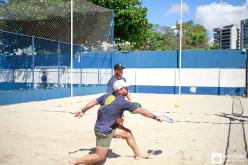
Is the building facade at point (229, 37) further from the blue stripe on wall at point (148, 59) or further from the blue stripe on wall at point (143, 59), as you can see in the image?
the blue stripe on wall at point (143, 59)

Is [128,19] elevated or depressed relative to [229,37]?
depressed

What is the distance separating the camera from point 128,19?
Answer: 3422 centimetres

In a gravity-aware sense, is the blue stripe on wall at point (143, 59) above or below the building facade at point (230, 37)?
below

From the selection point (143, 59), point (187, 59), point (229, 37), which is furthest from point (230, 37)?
point (187, 59)

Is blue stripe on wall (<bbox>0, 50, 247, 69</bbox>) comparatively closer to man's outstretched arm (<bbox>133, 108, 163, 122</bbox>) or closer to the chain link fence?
the chain link fence

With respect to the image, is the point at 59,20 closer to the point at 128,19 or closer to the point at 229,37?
the point at 128,19

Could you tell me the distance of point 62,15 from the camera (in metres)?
24.2

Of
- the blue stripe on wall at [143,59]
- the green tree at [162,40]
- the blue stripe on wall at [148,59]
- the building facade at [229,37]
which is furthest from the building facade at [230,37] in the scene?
the blue stripe on wall at [143,59]

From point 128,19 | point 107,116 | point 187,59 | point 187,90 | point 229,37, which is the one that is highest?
point 229,37

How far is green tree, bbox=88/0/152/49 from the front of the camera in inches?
1318

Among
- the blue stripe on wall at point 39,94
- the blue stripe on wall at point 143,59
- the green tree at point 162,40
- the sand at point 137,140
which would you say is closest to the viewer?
the sand at point 137,140

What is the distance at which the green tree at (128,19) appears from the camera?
3347 centimetres

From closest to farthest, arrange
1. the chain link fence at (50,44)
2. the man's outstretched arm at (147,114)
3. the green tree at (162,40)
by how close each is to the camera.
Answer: the man's outstretched arm at (147,114) → the chain link fence at (50,44) → the green tree at (162,40)

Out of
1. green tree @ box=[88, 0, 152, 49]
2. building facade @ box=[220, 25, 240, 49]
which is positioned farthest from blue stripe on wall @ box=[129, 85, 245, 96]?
building facade @ box=[220, 25, 240, 49]
